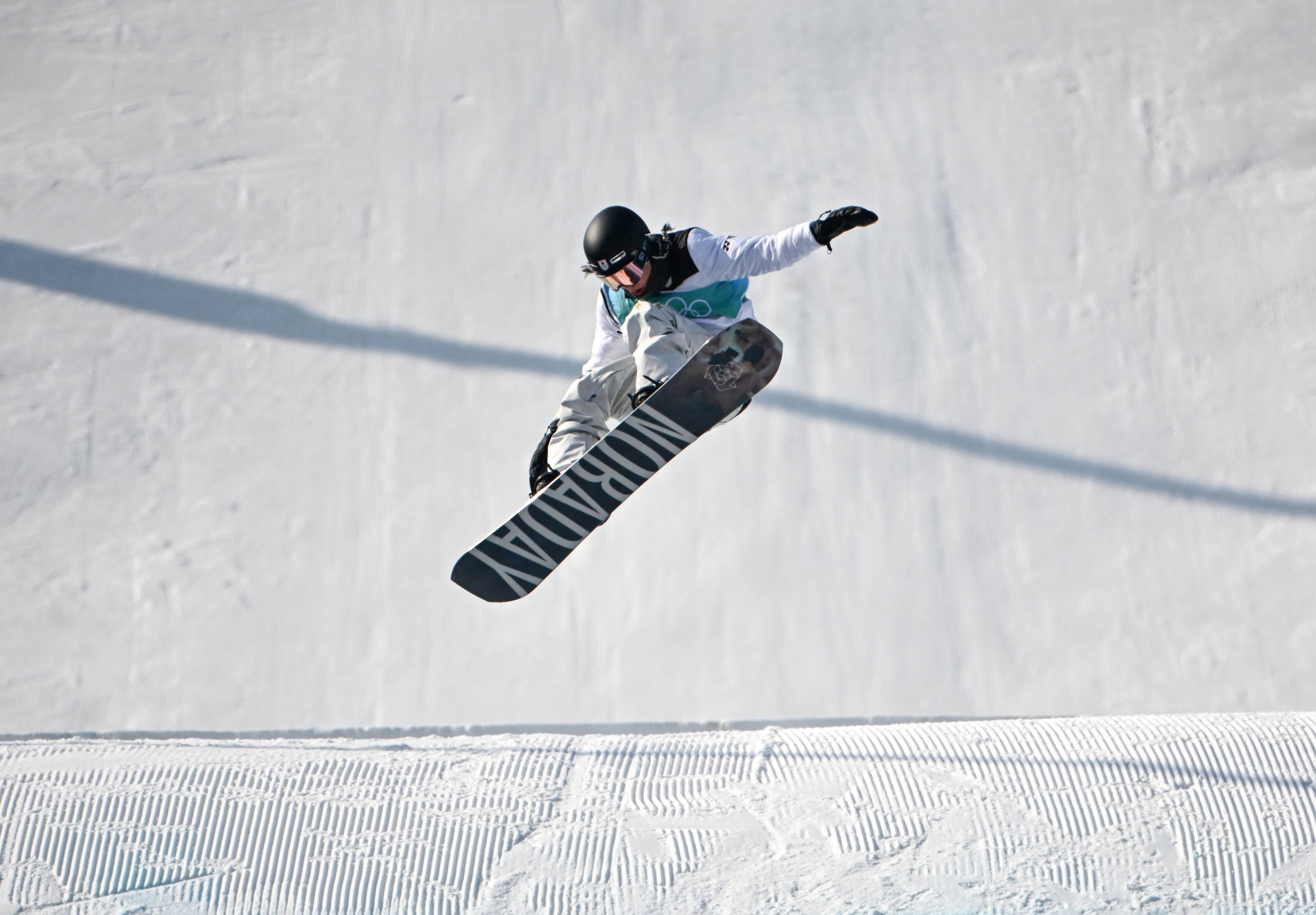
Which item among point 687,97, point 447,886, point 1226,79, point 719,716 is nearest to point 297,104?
point 687,97

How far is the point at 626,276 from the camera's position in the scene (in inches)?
122

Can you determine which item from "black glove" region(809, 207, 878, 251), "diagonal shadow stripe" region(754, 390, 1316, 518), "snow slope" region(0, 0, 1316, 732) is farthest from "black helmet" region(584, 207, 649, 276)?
"diagonal shadow stripe" region(754, 390, 1316, 518)

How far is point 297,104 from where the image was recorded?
17.7 feet

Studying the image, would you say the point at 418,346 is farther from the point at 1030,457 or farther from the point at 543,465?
the point at 1030,457

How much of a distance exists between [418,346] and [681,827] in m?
2.56

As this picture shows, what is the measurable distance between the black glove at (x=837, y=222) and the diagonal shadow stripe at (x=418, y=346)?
1907mm

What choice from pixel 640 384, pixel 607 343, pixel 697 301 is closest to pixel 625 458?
pixel 640 384

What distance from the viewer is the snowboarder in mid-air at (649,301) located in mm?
2990

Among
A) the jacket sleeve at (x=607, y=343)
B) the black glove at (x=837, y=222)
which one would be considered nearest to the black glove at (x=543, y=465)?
the jacket sleeve at (x=607, y=343)

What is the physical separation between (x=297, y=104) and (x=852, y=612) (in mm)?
3484

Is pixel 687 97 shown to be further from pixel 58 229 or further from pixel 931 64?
pixel 58 229

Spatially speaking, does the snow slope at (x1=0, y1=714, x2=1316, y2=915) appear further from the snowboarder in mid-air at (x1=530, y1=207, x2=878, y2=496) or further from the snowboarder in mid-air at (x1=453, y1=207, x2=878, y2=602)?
the snowboarder in mid-air at (x1=530, y1=207, x2=878, y2=496)

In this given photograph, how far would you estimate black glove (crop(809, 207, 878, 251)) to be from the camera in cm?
280

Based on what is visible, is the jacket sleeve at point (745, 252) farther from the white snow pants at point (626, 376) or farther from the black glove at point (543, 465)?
the black glove at point (543, 465)
